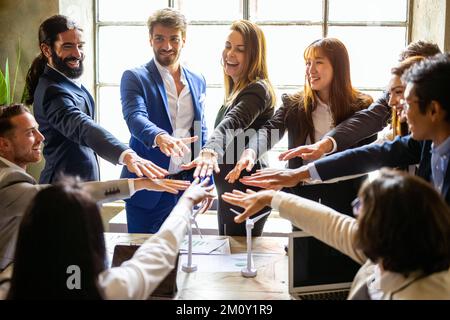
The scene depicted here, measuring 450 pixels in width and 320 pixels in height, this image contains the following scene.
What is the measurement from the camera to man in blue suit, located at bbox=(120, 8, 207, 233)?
2779 millimetres

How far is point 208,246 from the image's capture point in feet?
7.68

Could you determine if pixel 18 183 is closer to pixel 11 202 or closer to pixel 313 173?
pixel 11 202

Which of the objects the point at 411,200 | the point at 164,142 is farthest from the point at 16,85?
the point at 411,200

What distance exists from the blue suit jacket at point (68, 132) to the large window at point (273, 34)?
122cm

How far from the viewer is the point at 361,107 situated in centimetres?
261

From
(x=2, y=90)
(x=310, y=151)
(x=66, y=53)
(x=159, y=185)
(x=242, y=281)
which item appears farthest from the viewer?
(x=2, y=90)

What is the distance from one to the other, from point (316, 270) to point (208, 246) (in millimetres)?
620

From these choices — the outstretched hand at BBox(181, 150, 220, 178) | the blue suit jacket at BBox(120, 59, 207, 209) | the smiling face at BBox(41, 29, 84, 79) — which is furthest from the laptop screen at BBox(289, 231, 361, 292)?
the smiling face at BBox(41, 29, 84, 79)

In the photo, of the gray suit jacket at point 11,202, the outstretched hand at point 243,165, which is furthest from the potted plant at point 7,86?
the outstretched hand at point 243,165

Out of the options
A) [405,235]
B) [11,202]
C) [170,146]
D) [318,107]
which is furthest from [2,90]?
[405,235]

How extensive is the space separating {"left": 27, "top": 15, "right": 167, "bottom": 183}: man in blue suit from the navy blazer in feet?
2.40

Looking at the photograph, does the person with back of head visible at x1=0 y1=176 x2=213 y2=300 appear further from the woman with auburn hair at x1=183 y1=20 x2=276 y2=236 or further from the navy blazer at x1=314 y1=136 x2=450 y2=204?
the woman with auburn hair at x1=183 y1=20 x2=276 y2=236

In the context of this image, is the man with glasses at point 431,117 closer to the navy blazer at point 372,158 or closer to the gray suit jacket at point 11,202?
the navy blazer at point 372,158

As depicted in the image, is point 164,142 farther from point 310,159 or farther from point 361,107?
point 361,107
